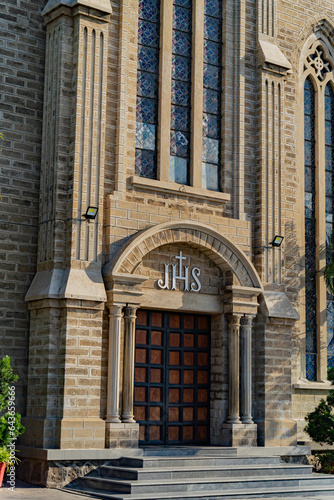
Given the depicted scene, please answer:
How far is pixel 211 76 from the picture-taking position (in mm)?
17281

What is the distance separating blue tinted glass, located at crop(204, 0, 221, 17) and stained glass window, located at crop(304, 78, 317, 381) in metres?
3.18

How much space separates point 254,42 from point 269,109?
1599 mm

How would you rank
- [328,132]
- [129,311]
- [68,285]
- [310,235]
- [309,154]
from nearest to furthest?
1. [68,285]
2. [129,311]
3. [310,235]
4. [309,154]
5. [328,132]

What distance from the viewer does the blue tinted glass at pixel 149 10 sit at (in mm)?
16453

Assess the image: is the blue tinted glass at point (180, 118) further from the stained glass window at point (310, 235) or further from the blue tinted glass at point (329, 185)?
the blue tinted glass at point (329, 185)

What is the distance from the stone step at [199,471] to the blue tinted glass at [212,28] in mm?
9077

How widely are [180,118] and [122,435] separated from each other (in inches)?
260

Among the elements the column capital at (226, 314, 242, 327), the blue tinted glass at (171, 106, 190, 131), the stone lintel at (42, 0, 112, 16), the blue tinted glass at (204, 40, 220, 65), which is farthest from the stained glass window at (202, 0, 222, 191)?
the stone lintel at (42, 0, 112, 16)

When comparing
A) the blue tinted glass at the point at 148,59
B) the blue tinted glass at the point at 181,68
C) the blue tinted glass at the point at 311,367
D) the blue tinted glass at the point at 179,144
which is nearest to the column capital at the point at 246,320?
the blue tinted glass at the point at 311,367

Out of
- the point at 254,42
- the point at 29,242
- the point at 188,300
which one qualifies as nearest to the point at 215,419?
the point at 188,300

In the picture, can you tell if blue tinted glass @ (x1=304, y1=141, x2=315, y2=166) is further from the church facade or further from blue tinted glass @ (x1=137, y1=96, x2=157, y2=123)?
blue tinted glass @ (x1=137, y1=96, x2=157, y2=123)

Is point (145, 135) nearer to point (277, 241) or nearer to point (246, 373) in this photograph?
point (277, 241)

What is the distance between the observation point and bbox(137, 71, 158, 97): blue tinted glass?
16.2 m

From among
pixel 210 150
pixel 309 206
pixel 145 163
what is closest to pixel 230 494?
pixel 145 163
